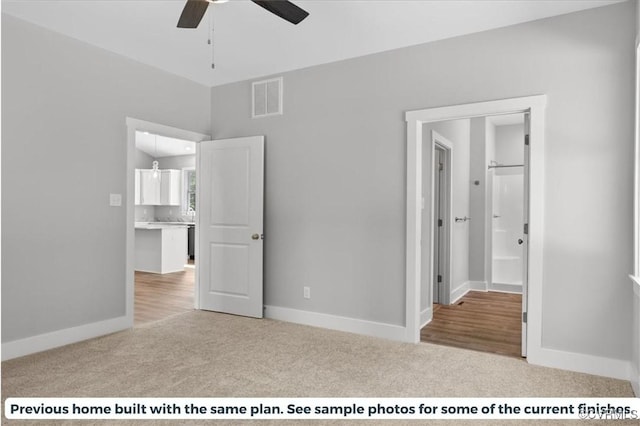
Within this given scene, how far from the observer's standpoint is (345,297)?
13.7 ft

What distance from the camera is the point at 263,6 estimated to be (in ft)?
8.36

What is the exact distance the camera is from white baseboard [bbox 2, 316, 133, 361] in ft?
10.9

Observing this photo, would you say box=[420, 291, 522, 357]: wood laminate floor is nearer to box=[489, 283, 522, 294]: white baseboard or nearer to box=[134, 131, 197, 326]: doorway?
box=[489, 283, 522, 294]: white baseboard

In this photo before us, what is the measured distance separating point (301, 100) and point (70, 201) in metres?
2.38

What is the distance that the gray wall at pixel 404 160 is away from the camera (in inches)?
121

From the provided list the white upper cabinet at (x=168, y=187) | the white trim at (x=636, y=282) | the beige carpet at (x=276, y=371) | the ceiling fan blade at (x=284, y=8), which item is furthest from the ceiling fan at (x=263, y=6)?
the white upper cabinet at (x=168, y=187)

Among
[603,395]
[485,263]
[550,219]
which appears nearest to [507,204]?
[485,263]

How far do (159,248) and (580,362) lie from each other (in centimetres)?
653

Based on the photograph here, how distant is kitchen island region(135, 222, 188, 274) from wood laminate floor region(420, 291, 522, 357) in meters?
4.83

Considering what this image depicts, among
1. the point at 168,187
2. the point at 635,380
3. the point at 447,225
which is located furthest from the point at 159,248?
the point at 635,380

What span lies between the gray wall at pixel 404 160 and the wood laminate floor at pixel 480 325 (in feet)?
1.75

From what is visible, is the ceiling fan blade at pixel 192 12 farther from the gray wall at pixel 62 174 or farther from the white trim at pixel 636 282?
the white trim at pixel 636 282

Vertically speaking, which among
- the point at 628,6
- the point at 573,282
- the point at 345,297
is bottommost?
the point at 345,297

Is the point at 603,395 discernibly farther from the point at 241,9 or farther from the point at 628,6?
the point at 241,9
